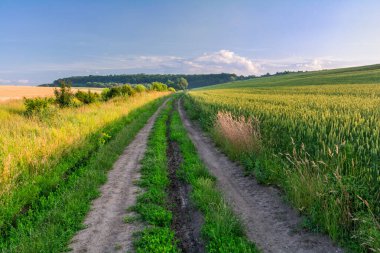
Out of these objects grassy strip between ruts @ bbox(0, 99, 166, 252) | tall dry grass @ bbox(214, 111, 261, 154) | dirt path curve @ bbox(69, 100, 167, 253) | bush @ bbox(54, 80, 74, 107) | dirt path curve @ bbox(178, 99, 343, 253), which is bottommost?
dirt path curve @ bbox(178, 99, 343, 253)

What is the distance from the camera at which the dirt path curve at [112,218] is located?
4.91 m

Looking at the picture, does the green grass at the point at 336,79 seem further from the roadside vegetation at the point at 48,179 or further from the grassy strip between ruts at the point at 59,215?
the grassy strip between ruts at the point at 59,215

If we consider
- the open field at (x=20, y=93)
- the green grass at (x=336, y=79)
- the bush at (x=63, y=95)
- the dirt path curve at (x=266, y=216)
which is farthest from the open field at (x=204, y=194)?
the green grass at (x=336, y=79)

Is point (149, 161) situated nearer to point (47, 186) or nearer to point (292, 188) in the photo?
point (47, 186)

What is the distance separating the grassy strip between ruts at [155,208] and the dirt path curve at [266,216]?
5.13 feet

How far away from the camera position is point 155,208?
6168 millimetres

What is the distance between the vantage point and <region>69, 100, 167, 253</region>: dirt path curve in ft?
16.1

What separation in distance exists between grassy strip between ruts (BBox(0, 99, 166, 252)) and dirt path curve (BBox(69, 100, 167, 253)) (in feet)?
0.69

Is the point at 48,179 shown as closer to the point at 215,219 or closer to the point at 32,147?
the point at 32,147


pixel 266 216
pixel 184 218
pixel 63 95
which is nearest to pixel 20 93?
pixel 63 95

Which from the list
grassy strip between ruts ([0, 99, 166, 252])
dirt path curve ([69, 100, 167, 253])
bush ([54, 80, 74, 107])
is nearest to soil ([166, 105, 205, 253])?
dirt path curve ([69, 100, 167, 253])

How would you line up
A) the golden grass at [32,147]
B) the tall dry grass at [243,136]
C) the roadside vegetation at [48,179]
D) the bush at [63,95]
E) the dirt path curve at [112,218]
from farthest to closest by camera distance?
the bush at [63,95] → the tall dry grass at [243,136] → the golden grass at [32,147] → the roadside vegetation at [48,179] → the dirt path curve at [112,218]

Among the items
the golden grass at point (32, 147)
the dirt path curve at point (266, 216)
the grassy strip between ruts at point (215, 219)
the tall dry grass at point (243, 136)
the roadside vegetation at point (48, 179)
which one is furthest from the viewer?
the tall dry grass at point (243, 136)

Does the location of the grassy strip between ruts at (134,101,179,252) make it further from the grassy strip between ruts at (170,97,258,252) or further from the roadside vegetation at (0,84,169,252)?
the roadside vegetation at (0,84,169,252)
